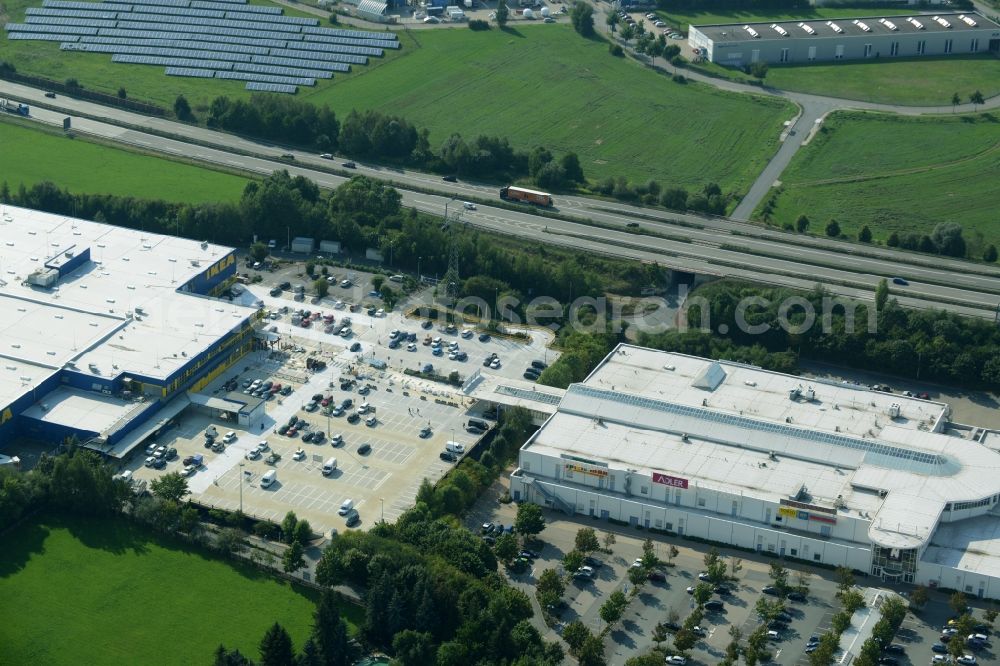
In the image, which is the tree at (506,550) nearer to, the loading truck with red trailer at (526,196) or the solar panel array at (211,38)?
the loading truck with red trailer at (526,196)

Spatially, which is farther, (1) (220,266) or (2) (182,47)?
(2) (182,47)

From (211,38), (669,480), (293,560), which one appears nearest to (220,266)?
(293,560)

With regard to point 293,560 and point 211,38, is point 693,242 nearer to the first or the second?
point 293,560

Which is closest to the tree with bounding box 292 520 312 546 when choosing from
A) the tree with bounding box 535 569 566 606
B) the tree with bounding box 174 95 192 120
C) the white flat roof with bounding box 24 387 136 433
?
the tree with bounding box 535 569 566 606

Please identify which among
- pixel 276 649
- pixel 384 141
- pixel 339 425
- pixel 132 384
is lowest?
pixel 339 425

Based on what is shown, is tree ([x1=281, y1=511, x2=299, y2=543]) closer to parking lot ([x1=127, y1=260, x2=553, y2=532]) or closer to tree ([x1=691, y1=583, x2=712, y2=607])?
parking lot ([x1=127, y1=260, x2=553, y2=532])

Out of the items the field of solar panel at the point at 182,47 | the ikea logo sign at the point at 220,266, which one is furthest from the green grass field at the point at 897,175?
the field of solar panel at the point at 182,47

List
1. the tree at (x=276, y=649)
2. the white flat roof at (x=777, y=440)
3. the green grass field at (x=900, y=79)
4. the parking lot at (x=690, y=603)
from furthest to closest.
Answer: the green grass field at (x=900, y=79) < the white flat roof at (x=777, y=440) < the parking lot at (x=690, y=603) < the tree at (x=276, y=649)
